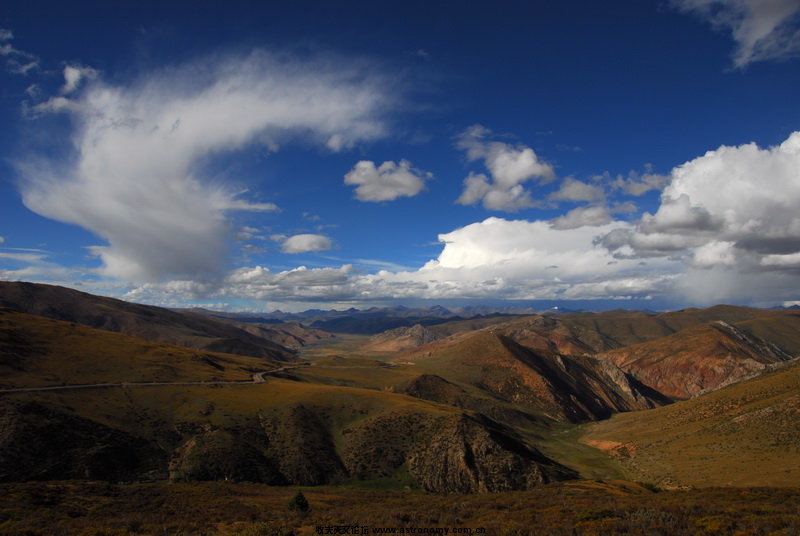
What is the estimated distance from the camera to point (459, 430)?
76.7 meters

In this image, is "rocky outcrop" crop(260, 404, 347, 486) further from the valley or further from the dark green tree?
the dark green tree

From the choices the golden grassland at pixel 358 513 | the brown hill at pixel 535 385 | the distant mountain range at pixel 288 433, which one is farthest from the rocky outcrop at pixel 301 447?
the brown hill at pixel 535 385

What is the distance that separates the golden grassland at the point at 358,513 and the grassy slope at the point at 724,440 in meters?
33.3

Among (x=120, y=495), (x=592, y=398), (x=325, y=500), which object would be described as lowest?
(x=592, y=398)

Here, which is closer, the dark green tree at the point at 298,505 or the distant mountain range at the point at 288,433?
the dark green tree at the point at 298,505

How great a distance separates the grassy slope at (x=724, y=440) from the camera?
6519 centimetres

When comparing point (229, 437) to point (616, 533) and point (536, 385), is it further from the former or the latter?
point (536, 385)

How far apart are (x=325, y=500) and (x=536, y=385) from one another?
139426 millimetres

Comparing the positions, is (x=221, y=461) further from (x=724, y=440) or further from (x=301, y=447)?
(x=724, y=440)

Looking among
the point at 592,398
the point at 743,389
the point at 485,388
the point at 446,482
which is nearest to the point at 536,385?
the point at 485,388

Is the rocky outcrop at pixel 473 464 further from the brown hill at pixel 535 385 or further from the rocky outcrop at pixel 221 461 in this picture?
the brown hill at pixel 535 385

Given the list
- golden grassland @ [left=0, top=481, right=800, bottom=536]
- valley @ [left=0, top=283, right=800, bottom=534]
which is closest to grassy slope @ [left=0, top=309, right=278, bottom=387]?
valley @ [left=0, top=283, right=800, bottom=534]

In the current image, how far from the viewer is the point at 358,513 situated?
3875 centimetres

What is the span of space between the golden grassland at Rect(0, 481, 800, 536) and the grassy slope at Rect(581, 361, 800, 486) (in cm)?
3326
